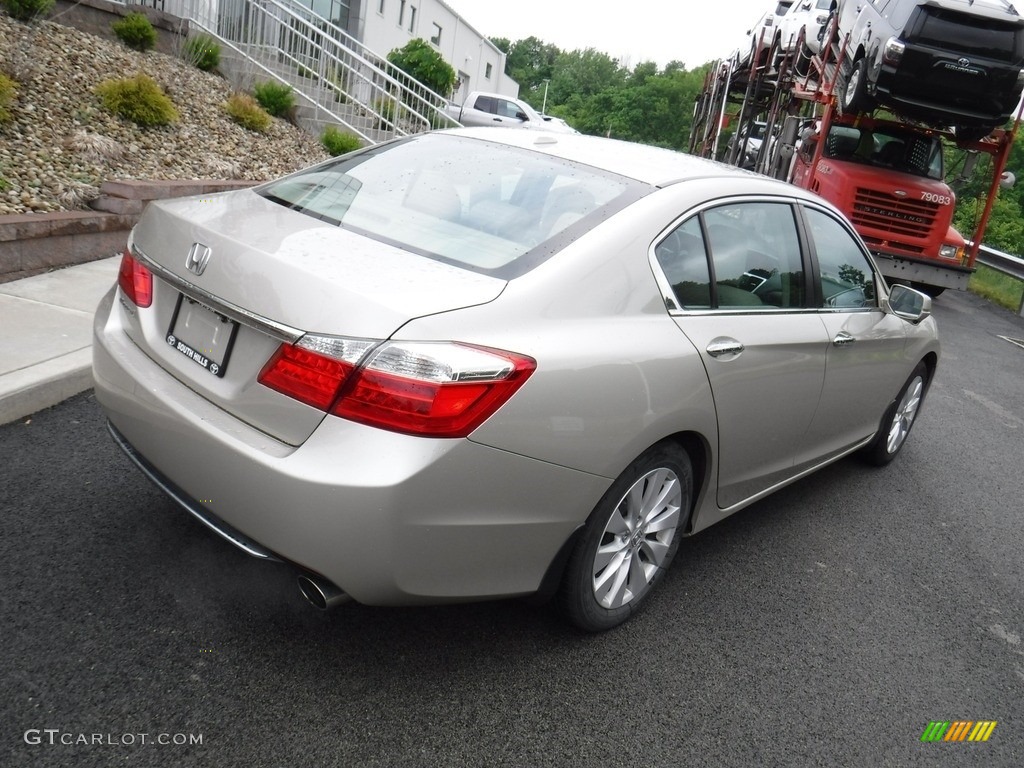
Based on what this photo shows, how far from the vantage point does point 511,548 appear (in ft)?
8.34

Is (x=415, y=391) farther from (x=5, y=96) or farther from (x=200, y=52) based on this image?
(x=200, y=52)

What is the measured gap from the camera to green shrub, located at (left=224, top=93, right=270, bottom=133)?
1038cm

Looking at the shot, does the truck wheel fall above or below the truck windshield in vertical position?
above

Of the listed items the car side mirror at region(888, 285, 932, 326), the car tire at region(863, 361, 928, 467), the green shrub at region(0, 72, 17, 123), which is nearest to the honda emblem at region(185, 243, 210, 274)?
the car side mirror at region(888, 285, 932, 326)

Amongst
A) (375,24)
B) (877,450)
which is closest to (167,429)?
(877,450)

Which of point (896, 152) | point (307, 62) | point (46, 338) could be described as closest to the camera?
point (46, 338)

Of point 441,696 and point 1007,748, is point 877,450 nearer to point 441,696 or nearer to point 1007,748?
point 1007,748

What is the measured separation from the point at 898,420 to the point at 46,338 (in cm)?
484

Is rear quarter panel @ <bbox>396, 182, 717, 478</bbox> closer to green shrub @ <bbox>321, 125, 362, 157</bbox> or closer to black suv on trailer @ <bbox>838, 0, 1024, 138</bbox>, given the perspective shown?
black suv on trailer @ <bbox>838, 0, 1024, 138</bbox>

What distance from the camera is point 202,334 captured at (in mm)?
2611

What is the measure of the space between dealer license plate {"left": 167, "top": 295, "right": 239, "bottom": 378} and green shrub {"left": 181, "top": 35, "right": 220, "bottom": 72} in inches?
395

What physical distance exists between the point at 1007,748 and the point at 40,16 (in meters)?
10.2

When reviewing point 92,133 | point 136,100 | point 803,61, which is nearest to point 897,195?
point 803,61

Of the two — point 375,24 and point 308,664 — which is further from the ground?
point 375,24
